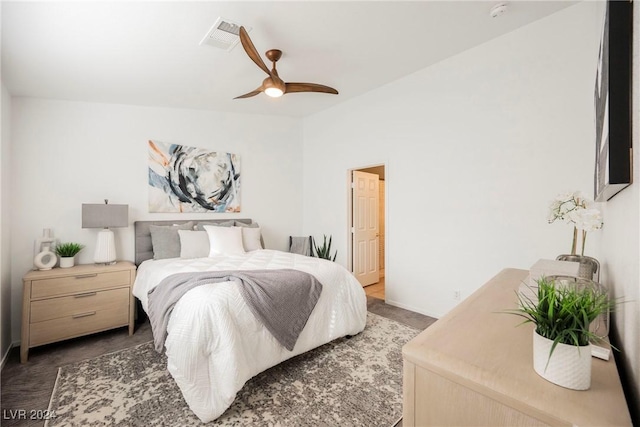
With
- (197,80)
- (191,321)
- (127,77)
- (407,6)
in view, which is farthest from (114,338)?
(407,6)

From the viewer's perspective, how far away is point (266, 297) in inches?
81.1

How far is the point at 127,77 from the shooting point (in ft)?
9.24

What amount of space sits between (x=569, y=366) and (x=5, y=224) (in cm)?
417

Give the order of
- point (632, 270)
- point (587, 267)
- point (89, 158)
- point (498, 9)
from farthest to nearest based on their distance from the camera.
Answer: point (89, 158), point (498, 9), point (587, 267), point (632, 270)

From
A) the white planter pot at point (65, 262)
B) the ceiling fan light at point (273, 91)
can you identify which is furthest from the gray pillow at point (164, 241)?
the ceiling fan light at point (273, 91)

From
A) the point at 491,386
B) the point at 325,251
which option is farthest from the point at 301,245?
the point at 491,386

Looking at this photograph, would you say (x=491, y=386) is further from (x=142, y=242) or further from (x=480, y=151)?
(x=142, y=242)

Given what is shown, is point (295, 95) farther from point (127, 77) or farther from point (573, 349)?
point (573, 349)

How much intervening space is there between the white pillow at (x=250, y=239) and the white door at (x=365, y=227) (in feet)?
4.97

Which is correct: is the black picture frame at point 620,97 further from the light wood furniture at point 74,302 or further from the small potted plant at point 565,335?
the light wood furniture at point 74,302

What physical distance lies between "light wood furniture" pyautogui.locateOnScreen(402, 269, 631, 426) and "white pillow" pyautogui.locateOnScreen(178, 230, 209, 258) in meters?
3.03

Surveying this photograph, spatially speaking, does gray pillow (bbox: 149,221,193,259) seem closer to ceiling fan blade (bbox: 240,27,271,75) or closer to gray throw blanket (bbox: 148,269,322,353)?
gray throw blanket (bbox: 148,269,322,353)

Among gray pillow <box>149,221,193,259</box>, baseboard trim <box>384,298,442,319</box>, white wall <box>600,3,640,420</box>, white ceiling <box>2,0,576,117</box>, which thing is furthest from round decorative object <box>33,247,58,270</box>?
white wall <box>600,3,640,420</box>

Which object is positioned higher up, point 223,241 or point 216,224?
point 216,224
